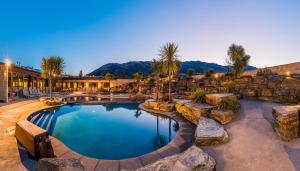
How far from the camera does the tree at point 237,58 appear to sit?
2320 centimetres

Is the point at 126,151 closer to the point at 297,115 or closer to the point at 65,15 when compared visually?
the point at 297,115

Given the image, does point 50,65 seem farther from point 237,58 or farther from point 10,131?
point 237,58

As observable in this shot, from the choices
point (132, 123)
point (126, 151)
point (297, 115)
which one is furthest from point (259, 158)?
point (132, 123)

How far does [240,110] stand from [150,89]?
17571mm

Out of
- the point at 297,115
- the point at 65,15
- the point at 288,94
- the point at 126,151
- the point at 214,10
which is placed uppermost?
the point at 65,15

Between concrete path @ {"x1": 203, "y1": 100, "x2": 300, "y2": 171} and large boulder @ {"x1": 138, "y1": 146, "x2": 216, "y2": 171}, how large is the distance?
1.62ft

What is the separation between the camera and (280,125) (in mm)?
4578

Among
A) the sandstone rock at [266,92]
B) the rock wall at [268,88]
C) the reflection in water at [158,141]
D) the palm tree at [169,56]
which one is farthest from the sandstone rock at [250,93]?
the reflection in water at [158,141]

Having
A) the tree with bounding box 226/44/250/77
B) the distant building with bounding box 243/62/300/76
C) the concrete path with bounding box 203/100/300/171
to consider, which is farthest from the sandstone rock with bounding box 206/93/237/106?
the tree with bounding box 226/44/250/77

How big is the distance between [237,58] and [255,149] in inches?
911

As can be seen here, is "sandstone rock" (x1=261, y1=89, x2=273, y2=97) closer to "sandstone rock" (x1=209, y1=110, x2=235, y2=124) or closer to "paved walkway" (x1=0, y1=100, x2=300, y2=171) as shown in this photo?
"paved walkway" (x1=0, y1=100, x2=300, y2=171)

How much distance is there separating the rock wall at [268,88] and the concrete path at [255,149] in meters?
2.23

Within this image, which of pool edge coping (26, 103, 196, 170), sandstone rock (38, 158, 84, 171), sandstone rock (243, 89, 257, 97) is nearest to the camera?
sandstone rock (38, 158, 84, 171)

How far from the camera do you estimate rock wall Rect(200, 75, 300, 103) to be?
22.8 ft
